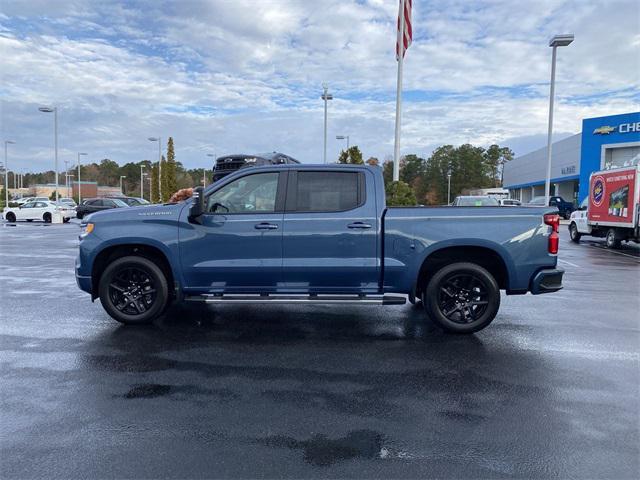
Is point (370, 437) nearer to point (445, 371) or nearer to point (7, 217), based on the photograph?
point (445, 371)

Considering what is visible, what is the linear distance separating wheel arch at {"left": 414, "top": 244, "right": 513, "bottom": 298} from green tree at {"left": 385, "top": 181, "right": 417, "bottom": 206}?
9209 millimetres

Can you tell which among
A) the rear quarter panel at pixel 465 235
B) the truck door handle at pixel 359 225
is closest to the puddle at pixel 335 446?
the rear quarter panel at pixel 465 235

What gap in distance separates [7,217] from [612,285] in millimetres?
37334

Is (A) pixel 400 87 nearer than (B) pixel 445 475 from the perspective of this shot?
No

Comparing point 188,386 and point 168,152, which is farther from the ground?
point 168,152

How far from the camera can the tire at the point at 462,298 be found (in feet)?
19.3

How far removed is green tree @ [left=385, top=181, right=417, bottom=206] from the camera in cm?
1545

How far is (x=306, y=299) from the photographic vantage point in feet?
19.3

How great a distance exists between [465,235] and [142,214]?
13.2ft

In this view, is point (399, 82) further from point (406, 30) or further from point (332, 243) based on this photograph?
point (332, 243)

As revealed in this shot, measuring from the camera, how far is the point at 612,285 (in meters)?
9.88

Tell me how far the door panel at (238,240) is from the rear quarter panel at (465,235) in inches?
55.8

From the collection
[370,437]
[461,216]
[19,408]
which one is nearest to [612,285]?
[461,216]

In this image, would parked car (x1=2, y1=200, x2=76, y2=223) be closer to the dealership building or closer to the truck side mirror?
the truck side mirror
